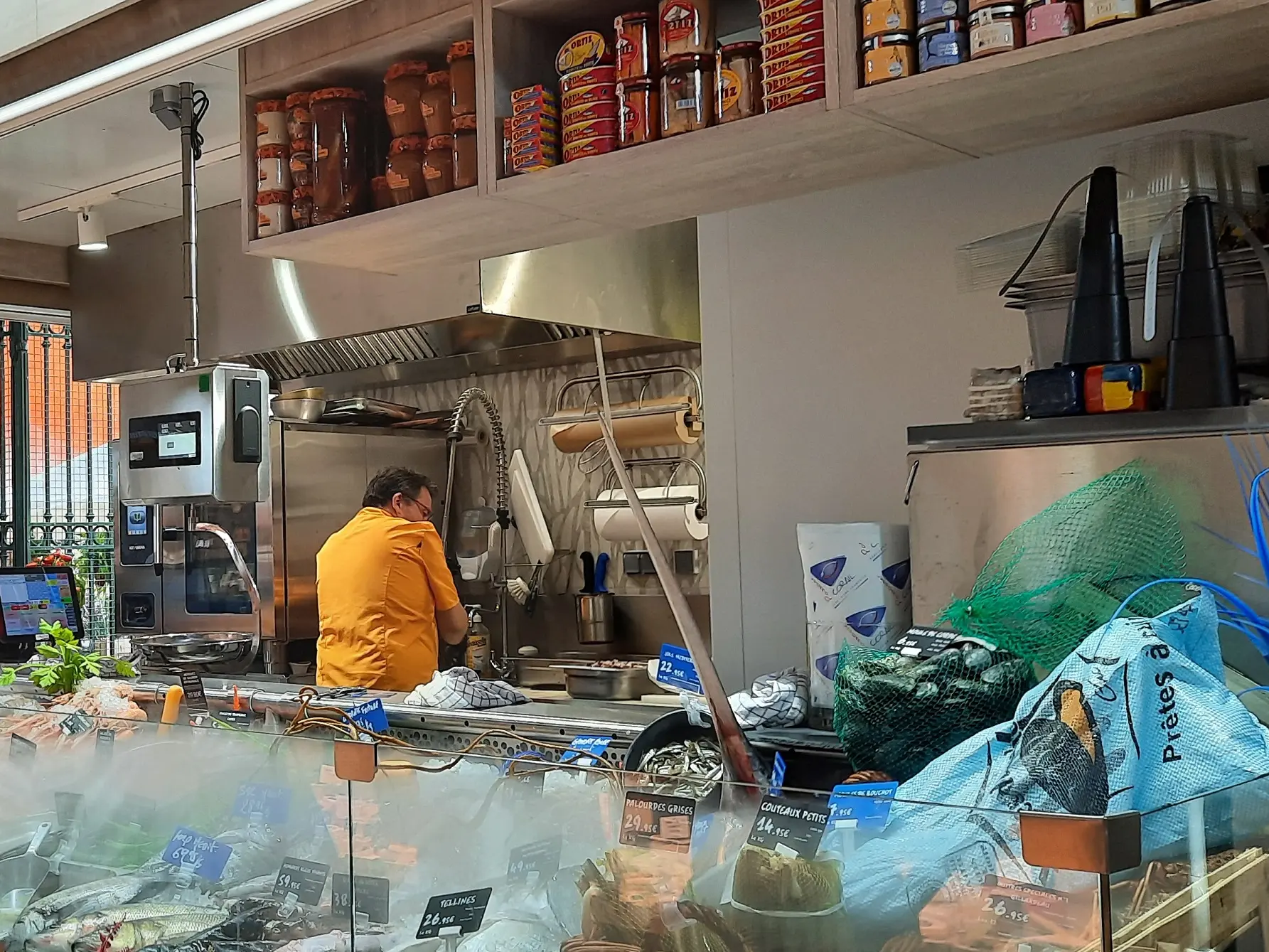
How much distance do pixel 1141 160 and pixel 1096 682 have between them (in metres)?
1.08

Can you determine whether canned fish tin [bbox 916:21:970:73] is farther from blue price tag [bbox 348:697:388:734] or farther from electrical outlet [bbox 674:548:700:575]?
electrical outlet [bbox 674:548:700:575]

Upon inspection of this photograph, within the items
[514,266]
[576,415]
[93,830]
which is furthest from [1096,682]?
[576,415]

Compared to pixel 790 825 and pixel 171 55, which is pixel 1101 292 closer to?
pixel 790 825

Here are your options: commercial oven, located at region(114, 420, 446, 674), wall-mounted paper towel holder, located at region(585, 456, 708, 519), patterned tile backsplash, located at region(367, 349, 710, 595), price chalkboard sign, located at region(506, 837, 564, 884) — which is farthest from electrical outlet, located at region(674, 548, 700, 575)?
price chalkboard sign, located at region(506, 837, 564, 884)

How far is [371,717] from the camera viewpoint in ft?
7.00

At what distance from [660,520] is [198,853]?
3156mm

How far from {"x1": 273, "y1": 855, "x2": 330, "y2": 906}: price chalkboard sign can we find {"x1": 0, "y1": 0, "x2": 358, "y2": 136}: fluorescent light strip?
56.0 inches

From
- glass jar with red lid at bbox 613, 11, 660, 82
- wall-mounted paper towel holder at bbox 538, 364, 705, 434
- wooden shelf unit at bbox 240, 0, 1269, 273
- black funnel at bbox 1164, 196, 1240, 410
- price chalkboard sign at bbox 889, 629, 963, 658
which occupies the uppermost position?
glass jar with red lid at bbox 613, 11, 660, 82

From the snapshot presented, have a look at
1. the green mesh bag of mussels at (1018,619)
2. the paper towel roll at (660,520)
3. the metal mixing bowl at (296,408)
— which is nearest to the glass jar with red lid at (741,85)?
the green mesh bag of mussels at (1018,619)

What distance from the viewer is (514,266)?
4.17m

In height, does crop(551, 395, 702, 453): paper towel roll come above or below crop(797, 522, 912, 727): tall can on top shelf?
above

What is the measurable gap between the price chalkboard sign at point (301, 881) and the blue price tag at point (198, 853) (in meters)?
0.12

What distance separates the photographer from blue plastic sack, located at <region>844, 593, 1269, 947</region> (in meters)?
1.05

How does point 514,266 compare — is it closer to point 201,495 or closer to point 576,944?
point 201,495
